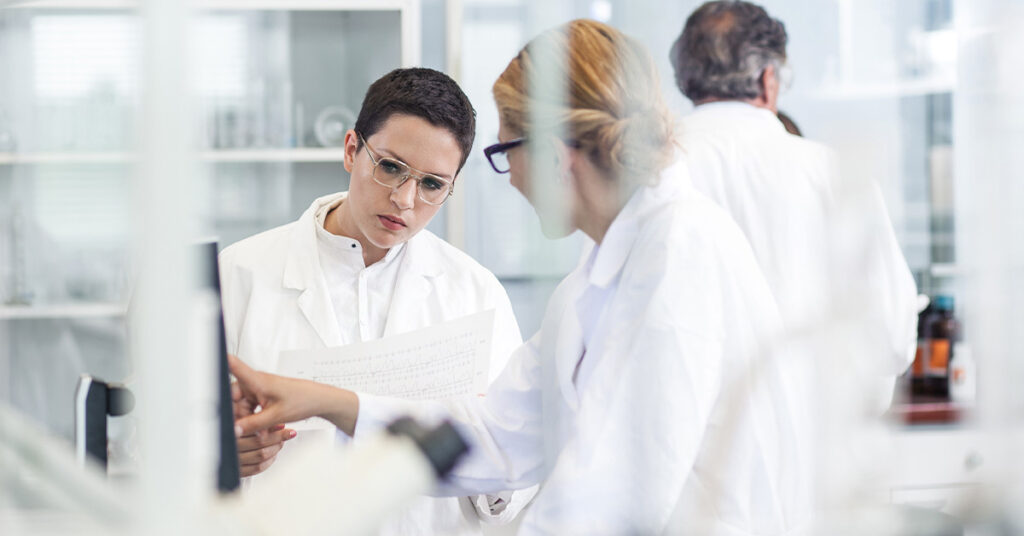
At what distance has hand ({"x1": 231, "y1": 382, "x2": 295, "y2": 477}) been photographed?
2.38 feet

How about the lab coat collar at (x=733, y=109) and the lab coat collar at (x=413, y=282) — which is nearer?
the lab coat collar at (x=733, y=109)

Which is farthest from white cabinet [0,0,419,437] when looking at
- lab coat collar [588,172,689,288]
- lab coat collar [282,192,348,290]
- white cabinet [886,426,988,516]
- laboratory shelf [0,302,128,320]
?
white cabinet [886,426,988,516]

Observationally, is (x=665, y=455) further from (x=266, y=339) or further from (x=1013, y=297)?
(x=266, y=339)

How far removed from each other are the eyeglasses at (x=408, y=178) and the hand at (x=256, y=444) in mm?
290

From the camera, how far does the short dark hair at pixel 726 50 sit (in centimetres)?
43

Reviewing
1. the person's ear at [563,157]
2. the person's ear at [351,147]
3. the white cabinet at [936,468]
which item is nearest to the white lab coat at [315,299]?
the person's ear at [351,147]

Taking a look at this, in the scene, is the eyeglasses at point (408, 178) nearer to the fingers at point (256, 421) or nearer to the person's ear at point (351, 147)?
the person's ear at point (351, 147)

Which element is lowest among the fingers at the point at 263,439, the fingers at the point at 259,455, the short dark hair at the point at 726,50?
the fingers at the point at 259,455

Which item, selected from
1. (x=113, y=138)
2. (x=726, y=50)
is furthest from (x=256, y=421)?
(x=726, y=50)

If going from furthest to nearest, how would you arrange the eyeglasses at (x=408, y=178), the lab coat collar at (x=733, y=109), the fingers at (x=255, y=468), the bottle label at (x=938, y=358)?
the eyeglasses at (x=408, y=178) → the fingers at (x=255, y=468) → the lab coat collar at (x=733, y=109) → the bottle label at (x=938, y=358)

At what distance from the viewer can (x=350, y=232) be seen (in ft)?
3.38

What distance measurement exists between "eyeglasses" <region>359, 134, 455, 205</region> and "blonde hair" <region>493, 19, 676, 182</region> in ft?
1.54

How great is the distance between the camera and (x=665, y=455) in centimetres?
43

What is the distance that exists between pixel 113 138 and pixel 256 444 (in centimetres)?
35
